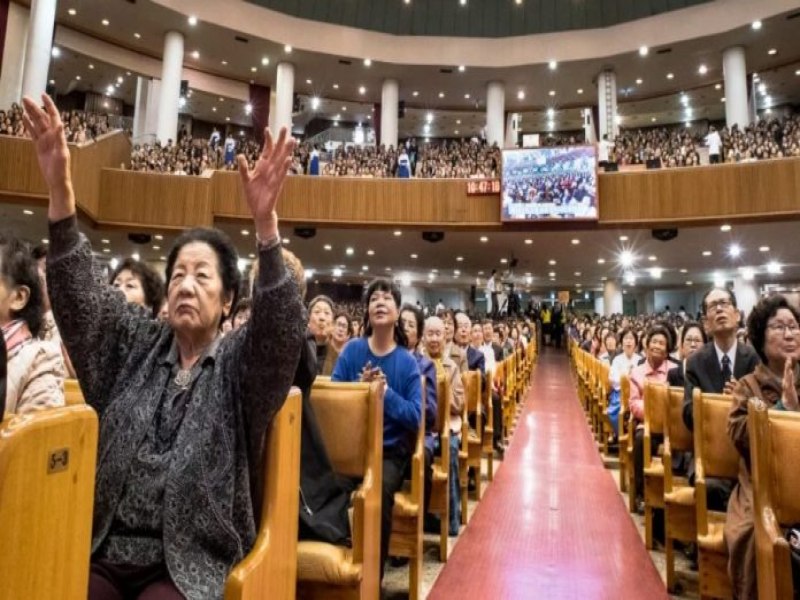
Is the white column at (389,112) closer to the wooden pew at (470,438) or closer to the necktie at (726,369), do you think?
the wooden pew at (470,438)

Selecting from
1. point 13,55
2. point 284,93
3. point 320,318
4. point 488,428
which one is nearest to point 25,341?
point 320,318

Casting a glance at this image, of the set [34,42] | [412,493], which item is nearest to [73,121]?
[34,42]

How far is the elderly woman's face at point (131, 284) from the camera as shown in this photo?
2.26m

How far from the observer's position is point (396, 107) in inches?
590

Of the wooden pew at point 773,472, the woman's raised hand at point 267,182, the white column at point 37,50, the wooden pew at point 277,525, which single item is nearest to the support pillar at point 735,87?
the wooden pew at point 773,472

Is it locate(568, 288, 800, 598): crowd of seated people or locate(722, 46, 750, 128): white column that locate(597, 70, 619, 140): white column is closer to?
locate(722, 46, 750, 128): white column

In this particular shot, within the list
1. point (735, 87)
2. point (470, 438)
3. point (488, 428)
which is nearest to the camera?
point (470, 438)

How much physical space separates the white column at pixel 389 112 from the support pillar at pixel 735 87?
7.82 m

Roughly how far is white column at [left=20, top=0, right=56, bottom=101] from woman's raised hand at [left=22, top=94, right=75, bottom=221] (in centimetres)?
1118

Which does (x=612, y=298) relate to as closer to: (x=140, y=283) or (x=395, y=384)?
(x=395, y=384)

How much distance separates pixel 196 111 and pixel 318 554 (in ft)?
60.2

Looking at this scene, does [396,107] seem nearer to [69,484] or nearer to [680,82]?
[680,82]

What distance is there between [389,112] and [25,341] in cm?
1435

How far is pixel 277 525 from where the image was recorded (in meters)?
1.18
